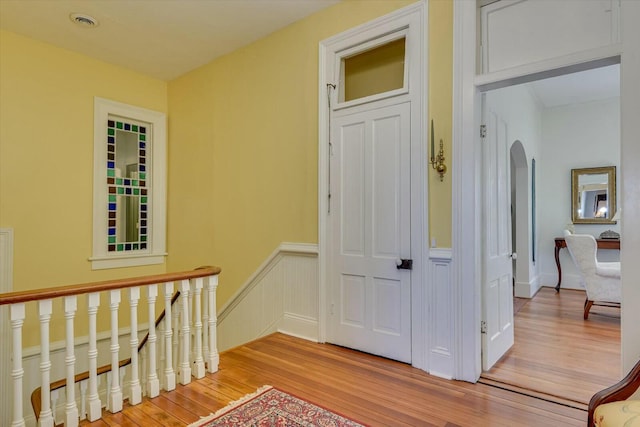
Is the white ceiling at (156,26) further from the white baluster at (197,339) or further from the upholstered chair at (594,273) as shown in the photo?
the white baluster at (197,339)

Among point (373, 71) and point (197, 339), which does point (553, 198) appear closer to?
point (373, 71)

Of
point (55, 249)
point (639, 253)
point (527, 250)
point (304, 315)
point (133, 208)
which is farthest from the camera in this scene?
point (527, 250)

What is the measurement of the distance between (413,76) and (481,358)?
2239mm

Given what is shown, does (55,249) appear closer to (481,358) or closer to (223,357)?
(223,357)

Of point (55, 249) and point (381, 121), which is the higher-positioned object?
point (381, 121)

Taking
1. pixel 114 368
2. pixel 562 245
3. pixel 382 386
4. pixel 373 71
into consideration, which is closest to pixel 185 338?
pixel 114 368

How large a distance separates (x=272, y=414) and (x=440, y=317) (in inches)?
53.6

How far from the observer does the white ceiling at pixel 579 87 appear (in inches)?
188

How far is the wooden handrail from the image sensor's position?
6.28 feet

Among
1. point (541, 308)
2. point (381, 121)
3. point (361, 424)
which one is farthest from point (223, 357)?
point (541, 308)

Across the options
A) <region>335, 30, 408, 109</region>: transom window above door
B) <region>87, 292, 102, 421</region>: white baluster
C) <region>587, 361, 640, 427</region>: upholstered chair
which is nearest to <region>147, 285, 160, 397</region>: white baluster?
<region>87, 292, 102, 421</region>: white baluster

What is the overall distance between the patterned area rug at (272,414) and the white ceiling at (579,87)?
16.2 feet

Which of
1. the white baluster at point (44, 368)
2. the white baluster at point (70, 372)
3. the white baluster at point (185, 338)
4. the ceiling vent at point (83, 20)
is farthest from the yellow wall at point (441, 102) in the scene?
the ceiling vent at point (83, 20)

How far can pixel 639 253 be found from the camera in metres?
1.92
